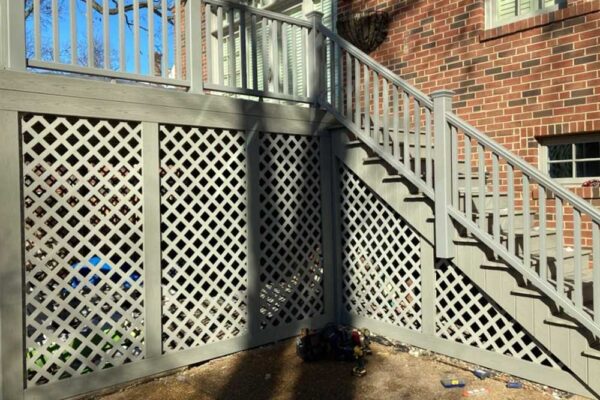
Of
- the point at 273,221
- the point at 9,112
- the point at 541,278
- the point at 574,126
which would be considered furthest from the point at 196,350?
the point at 574,126

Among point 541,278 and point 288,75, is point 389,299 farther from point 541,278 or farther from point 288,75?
point 288,75

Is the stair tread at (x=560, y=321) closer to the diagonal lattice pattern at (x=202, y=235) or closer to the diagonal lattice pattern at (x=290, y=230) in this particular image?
the diagonal lattice pattern at (x=290, y=230)

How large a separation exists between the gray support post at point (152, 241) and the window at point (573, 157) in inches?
143

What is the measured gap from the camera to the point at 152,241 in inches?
160

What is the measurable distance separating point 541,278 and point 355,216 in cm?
207

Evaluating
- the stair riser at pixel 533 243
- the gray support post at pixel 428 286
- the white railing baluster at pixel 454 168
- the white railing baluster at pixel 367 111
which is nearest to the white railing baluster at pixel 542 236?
the stair riser at pixel 533 243

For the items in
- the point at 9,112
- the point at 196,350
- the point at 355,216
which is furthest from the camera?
the point at 355,216

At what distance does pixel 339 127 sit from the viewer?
5246 mm

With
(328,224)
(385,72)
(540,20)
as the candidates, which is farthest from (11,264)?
(540,20)

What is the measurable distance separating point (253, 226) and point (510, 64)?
3031 millimetres

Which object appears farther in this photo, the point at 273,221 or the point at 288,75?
the point at 288,75

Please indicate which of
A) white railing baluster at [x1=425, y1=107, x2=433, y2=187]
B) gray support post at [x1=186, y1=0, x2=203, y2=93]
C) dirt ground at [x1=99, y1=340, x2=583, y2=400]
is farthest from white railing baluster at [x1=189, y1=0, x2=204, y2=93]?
dirt ground at [x1=99, y1=340, x2=583, y2=400]

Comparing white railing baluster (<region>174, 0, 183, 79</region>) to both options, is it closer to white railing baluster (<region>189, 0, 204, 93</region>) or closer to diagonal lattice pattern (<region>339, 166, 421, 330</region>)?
white railing baluster (<region>189, 0, 204, 93</region>)

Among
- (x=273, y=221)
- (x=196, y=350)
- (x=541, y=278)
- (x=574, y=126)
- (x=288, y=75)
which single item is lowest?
(x=196, y=350)
